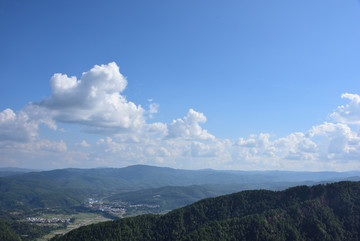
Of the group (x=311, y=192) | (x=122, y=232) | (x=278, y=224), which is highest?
(x=311, y=192)

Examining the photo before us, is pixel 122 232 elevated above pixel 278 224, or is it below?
below

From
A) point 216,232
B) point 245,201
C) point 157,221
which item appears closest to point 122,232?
point 157,221

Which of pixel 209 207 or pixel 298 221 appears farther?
pixel 209 207

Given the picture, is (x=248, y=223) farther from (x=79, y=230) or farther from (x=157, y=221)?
(x=79, y=230)

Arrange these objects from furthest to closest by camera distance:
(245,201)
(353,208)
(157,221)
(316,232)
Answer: (245,201) < (157,221) < (353,208) < (316,232)

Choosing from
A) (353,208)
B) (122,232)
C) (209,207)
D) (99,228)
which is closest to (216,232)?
(209,207)

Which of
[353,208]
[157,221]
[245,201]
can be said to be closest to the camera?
[353,208]

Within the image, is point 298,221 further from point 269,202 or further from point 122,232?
point 122,232
